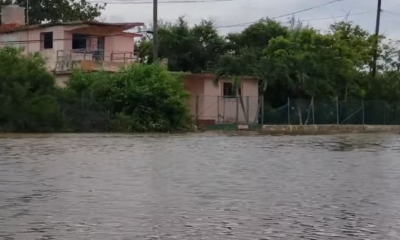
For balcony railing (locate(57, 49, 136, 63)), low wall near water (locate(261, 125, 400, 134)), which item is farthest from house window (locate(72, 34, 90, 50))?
low wall near water (locate(261, 125, 400, 134))

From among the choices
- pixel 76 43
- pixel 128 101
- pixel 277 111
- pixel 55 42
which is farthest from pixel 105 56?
pixel 277 111

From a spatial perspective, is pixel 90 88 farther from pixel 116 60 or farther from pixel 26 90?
pixel 116 60

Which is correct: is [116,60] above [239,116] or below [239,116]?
above

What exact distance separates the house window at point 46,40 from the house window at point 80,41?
146 cm

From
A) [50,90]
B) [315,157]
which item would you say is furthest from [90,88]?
[315,157]

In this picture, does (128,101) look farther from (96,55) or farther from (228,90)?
(228,90)

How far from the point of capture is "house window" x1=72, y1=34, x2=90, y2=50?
5031 cm

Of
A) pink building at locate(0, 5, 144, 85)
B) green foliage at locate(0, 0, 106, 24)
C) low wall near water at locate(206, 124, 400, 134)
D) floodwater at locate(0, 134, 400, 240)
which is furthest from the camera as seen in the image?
green foliage at locate(0, 0, 106, 24)

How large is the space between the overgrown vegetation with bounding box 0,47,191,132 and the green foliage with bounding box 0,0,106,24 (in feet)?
100.0

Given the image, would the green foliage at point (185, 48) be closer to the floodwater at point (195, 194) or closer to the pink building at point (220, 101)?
the pink building at point (220, 101)

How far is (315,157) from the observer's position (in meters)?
24.3

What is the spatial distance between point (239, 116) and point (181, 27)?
12293mm

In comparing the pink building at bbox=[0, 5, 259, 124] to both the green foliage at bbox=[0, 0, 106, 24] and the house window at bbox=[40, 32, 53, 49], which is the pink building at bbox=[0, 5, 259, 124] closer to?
the house window at bbox=[40, 32, 53, 49]

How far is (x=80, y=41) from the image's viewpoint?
166 ft
